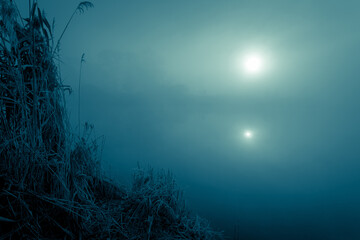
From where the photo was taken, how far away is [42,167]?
1344mm

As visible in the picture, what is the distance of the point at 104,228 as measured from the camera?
4.97 ft

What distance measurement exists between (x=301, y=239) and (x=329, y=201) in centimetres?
467

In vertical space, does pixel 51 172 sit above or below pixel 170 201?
above

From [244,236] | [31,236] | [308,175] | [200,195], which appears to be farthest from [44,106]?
[308,175]

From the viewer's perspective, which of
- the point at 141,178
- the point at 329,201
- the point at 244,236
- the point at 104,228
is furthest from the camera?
the point at 329,201

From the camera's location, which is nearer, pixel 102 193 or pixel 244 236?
pixel 102 193

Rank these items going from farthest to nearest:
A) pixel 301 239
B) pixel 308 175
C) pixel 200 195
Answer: pixel 308 175
pixel 200 195
pixel 301 239

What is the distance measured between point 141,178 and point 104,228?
4.84 feet

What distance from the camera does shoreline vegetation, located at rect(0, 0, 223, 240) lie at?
119 centimetres

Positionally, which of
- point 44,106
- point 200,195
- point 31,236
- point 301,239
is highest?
point 44,106

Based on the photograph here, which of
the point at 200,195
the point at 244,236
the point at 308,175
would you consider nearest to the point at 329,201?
the point at 308,175

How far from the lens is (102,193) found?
2406 millimetres

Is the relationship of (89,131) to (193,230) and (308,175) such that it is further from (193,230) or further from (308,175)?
(308,175)

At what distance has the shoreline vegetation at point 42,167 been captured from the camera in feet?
3.90
